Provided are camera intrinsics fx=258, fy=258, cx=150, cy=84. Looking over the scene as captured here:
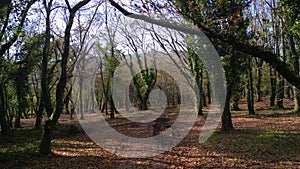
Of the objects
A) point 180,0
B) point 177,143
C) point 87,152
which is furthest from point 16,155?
point 180,0

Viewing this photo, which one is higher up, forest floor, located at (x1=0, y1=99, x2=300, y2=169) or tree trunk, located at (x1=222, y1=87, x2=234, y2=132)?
tree trunk, located at (x1=222, y1=87, x2=234, y2=132)

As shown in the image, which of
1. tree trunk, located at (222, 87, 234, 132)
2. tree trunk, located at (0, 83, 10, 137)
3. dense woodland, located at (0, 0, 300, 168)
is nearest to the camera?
dense woodland, located at (0, 0, 300, 168)

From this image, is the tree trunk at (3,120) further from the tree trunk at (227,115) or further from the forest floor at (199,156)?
the tree trunk at (227,115)

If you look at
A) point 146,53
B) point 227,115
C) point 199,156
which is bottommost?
point 199,156

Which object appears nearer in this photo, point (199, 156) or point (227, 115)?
point (199, 156)

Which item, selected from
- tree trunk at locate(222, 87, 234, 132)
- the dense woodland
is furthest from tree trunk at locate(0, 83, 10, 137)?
tree trunk at locate(222, 87, 234, 132)

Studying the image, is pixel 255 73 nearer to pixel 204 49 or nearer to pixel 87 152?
pixel 204 49

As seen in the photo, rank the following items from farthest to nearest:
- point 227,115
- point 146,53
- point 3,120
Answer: point 146,53 < point 3,120 < point 227,115

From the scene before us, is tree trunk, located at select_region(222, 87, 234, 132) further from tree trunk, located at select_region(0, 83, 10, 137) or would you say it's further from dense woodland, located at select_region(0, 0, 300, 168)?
tree trunk, located at select_region(0, 83, 10, 137)

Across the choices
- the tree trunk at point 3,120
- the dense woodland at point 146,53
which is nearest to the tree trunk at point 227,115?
the dense woodland at point 146,53

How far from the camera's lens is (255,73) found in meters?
24.7

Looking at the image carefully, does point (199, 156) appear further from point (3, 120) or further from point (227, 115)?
point (3, 120)

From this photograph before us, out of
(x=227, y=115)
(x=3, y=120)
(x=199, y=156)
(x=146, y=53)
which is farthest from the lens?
(x=146, y=53)

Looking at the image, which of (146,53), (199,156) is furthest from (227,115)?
(146,53)
